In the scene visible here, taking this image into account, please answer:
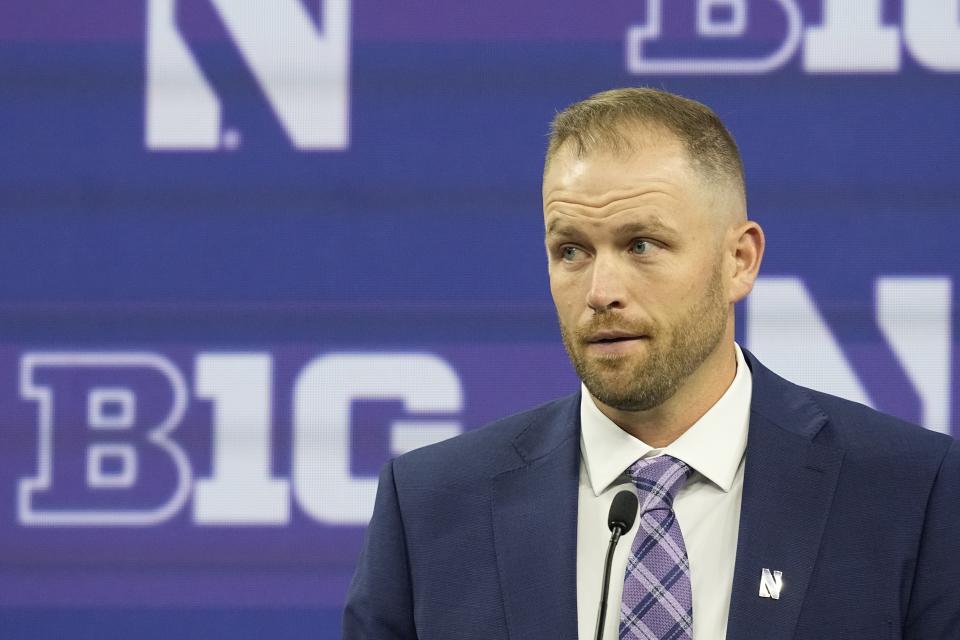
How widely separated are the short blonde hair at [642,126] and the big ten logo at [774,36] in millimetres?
1156

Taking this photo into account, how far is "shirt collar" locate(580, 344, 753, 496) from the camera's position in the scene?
183 centimetres

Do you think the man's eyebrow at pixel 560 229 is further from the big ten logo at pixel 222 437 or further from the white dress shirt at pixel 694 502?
the big ten logo at pixel 222 437

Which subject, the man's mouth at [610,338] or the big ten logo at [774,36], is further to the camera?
the big ten logo at [774,36]

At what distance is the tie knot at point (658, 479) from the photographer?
5.91ft

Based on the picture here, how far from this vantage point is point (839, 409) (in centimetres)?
189

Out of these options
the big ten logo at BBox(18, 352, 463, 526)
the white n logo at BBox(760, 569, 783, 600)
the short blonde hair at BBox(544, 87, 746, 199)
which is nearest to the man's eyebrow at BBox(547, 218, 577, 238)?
the short blonde hair at BBox(544, 87, 746, 199)

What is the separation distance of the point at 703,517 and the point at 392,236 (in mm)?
1424

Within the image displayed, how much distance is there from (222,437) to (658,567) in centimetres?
155

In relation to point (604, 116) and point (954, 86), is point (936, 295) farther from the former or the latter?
point (604, 116)

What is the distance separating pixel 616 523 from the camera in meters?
1.65

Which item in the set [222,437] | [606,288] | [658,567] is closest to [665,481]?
[658,567]

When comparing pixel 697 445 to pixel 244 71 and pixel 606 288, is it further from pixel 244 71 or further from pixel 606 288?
pixel 244 71

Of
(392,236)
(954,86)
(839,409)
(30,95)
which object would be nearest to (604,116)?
(839,409)

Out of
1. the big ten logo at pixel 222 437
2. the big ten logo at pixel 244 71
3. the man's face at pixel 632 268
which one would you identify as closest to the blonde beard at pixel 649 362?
the man's face at pixel 632 268
